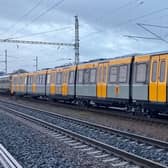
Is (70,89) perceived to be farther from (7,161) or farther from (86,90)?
(7,161)

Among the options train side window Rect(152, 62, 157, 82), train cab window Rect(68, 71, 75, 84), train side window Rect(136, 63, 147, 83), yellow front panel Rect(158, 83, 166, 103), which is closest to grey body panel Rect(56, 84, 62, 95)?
train cab window Rect(68, 71, 75, 84)

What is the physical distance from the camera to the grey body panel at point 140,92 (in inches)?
728

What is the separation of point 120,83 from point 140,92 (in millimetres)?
2378

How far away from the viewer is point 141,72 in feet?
62.2

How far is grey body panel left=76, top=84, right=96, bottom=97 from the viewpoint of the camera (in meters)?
25.0

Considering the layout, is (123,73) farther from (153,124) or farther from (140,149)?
(140,149)

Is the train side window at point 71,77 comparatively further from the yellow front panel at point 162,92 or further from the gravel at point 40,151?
the gravel at point 40,151

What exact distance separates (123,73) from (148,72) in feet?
8.99

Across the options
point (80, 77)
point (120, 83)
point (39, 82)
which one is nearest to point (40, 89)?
point (39, 82)

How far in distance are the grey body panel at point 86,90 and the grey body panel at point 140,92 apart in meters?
5.54

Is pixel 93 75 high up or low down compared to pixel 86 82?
up

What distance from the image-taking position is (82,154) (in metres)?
10.6

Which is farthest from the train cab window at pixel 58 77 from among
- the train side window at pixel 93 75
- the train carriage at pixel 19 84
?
the train carriage at pixel 19 84

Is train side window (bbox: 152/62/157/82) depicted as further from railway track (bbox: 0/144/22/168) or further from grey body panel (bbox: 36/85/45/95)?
grey body panel (bbox: 36/85/45/95)
